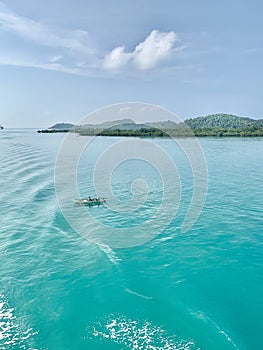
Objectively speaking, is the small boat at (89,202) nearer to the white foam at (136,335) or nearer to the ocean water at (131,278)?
the ocean water at (131,278)

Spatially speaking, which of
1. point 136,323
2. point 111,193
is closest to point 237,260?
point 136,323

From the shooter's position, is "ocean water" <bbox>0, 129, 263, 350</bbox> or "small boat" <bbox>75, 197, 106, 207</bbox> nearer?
"ocean water" <bbox>0, 129, 263, 350</bbox>

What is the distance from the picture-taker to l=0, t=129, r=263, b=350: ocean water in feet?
39.5

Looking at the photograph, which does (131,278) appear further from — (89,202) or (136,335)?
(89,202)

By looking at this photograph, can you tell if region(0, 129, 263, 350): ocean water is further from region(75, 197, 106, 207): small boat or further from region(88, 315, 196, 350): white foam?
region(75, 197, 106, 207): small boat

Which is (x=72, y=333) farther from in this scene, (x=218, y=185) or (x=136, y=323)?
(x=218, y=185)

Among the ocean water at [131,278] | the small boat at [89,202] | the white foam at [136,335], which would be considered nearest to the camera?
the white foam at [136,335]

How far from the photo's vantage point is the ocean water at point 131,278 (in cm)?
1204

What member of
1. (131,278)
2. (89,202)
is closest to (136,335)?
(131,278)

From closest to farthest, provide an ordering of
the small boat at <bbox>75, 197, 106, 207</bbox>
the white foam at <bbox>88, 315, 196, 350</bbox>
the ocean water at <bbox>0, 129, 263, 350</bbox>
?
1. the white foam at <bbox>88, 315, 196, 350</bbox>
2. the ocean water at <bbox>0, 129, 263, 350</bbox>
3. the small boat at <bbox>75, 197, 106, 207</bbox>

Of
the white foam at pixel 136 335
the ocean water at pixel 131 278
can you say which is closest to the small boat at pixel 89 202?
the ocean water at pixel 131 278

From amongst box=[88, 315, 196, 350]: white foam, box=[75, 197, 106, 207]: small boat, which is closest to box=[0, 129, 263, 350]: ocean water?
box=[88, 315, 196, 350]: white foam

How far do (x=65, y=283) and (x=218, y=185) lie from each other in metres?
24.7

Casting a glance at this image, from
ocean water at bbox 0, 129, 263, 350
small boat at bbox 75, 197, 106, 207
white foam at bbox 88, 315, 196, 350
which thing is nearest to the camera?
white foam at bbox 88, 315, 196, 350
